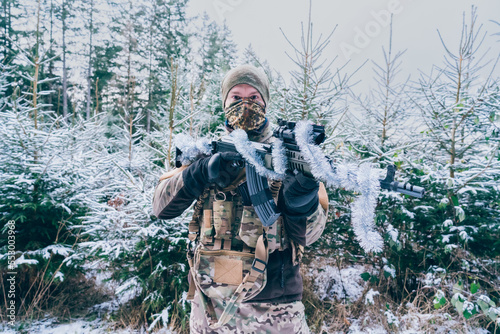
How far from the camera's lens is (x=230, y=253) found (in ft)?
6.24

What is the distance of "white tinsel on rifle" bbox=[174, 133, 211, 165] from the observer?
7.33 ft

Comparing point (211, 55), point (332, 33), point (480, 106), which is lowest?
point (480, 106)

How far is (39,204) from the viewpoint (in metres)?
3.78

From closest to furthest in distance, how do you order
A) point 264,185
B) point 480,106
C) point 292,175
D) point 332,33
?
1. point 292,175
2. point 264,185
3. point 480,106
4. point 332,33

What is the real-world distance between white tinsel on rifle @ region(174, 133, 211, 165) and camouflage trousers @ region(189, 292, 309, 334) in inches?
46.1

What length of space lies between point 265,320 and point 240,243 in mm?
528

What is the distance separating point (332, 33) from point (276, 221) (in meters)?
3.48

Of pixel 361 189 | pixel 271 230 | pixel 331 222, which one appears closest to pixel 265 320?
pixel 271 230

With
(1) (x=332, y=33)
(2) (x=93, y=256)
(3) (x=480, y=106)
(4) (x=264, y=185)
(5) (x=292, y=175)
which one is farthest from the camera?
(1) (x=332, y=33)

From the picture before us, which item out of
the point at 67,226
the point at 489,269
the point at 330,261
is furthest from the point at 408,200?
the point at 67,226

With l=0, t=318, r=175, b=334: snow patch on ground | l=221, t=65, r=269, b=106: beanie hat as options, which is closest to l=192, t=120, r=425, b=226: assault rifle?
l=221, t=65, r=269, b=106: beanie hat

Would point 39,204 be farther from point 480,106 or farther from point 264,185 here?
point 480,106

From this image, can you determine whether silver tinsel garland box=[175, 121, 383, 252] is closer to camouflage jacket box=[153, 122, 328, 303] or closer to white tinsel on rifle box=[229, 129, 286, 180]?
white tinsel on rifle box=[229, 129, 286, 180]

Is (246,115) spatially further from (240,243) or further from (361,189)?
(361,189)
